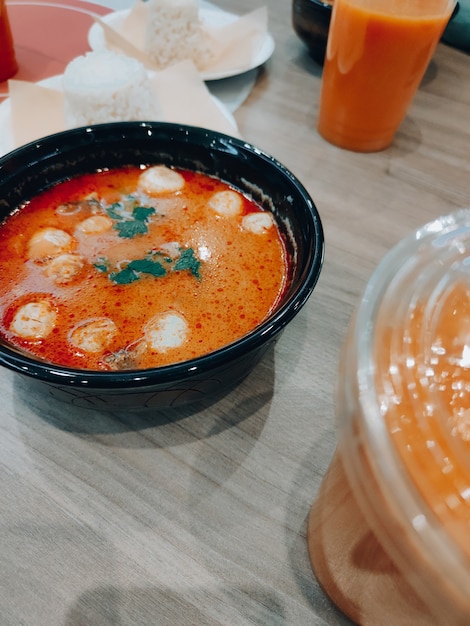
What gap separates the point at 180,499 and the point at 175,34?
1.40m

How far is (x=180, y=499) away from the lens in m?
0.76

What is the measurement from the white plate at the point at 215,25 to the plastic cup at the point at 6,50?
248mm

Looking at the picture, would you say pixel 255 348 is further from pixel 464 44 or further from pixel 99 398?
pixel 464 44

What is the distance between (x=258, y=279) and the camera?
37.7 inches

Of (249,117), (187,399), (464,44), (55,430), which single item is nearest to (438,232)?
(187,399)

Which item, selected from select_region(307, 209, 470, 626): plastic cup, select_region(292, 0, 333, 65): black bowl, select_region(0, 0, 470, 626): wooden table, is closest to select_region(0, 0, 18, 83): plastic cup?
select_region(292, 0, 333, 65): black bowl

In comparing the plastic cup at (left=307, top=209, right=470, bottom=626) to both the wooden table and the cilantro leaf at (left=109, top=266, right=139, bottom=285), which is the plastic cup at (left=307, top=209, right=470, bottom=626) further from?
the cilantro leaf at (left=109, top=266, right=139, bottom=285)

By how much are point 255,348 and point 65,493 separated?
1.21ft

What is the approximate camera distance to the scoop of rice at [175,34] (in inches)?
60.4

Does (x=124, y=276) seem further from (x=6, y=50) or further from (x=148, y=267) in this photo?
(x=6, y=50)

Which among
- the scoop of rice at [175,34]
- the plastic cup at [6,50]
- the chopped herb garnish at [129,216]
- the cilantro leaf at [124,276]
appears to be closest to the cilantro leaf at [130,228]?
the chopped herb garnish at [129,216]

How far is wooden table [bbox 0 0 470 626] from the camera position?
0.66m

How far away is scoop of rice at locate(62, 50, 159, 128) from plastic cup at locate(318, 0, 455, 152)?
513 millimetres

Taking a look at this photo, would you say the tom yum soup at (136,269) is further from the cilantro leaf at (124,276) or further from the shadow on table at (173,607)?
the shadow on table at (173,607)
